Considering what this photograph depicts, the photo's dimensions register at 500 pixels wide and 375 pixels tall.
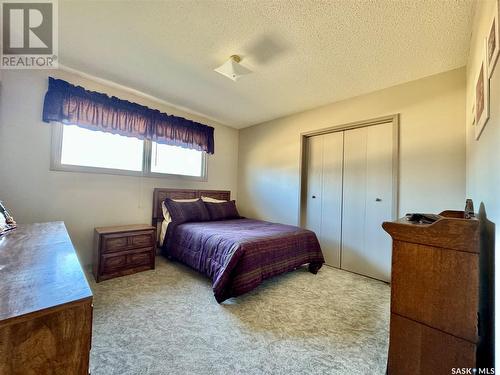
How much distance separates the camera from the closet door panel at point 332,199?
3045 millimetres

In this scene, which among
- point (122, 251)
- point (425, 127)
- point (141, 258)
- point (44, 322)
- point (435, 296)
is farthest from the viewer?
point (141, 258)

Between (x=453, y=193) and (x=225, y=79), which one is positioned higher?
(x=225, y=79)

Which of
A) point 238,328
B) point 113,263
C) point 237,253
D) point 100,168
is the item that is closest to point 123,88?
point 100,168

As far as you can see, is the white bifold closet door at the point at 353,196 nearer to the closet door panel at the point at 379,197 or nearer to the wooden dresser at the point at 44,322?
the closet door panel at the point at 379,197

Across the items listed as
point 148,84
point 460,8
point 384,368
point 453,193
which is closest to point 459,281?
point 384,368

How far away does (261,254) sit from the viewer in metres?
2.15

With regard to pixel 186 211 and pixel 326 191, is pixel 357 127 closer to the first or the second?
pixel 326 191

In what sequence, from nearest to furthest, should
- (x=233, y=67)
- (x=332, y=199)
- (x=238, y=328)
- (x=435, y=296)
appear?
(x=435, y=296) → (x=238, y=328) → (x=233, y=67) → (x=332, y=199)

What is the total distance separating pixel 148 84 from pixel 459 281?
11.0 feet

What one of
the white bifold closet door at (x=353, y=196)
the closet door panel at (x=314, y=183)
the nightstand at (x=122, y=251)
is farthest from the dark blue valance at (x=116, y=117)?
the white bifold closet door at (x=353, y=196)

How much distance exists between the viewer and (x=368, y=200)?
276cm

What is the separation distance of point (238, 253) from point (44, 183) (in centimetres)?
234

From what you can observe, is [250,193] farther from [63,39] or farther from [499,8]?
[499,8]

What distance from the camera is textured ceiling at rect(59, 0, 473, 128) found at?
5.08ft
